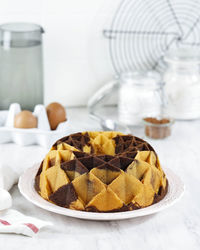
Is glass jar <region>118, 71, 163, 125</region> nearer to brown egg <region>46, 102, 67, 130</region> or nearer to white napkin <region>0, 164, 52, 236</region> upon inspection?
brown egg <region>46, 102, 67, 130</region>

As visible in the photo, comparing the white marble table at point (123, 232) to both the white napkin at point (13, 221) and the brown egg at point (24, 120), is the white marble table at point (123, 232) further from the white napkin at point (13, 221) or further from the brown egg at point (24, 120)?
the brown egg at point (24, 120)

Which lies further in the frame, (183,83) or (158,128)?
(183,83)

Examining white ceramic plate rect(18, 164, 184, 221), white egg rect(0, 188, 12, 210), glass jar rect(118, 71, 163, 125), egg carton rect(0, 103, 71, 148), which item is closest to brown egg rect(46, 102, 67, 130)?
egg carton rect(0, 103, 71, 148)

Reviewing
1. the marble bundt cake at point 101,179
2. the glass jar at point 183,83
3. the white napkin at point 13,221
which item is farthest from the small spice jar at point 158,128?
the white napkin at point 13,221

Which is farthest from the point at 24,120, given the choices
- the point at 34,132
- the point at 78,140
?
the point at 78,140

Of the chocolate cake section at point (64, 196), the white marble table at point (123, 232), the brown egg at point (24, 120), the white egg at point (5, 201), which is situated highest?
the brown egg at point (24, 120)

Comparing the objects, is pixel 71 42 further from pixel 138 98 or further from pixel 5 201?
pixel 5 201
